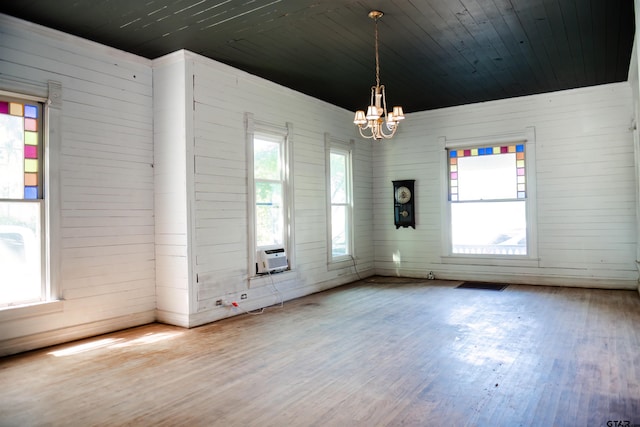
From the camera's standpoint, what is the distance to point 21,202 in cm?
414

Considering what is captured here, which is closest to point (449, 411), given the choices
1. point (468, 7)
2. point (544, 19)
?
point (468, 7)

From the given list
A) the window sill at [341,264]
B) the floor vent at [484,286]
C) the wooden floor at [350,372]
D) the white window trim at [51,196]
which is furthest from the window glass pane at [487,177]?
the white window trim at [51,196]

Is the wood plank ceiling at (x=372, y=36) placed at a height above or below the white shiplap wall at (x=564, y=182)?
above

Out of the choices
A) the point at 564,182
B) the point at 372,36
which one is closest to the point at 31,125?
the point at 372,36

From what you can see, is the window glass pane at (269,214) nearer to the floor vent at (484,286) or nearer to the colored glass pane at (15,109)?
the colored glass pane at (15,109)

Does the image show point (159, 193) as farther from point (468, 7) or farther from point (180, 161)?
point (468, 7)

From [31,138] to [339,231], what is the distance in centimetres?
483

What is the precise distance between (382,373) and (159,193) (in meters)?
3.29

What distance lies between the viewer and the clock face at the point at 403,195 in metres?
8.17

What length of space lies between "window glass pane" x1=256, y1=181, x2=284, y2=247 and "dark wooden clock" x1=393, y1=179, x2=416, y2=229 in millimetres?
2833

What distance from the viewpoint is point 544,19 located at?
4.32 m

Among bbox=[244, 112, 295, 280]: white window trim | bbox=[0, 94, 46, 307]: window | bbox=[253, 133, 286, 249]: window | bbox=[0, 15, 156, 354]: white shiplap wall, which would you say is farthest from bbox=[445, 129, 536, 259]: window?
bbox=[0, 94, 46, 307]: window

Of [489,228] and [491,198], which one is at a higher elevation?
[491,198]

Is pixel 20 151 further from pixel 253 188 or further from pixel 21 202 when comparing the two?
pixel 253 188
